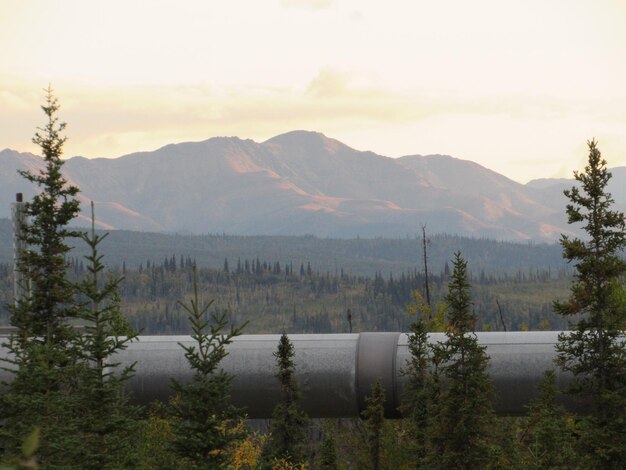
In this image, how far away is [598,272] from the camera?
2727cm

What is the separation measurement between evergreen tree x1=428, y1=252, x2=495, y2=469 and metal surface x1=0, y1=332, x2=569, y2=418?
4269 mm

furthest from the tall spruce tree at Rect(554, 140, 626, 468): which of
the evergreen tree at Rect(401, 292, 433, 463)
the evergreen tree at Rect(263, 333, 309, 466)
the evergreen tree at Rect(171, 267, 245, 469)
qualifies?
the evergreen tree at Rect(171, 267, 245, 469)

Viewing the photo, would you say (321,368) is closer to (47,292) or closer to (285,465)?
(285,465)

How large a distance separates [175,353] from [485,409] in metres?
10.8

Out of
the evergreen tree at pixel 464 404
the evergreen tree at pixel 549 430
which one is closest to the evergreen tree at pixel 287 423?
the evergreen tree at pixel 464 404

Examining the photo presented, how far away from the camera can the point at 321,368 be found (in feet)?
107

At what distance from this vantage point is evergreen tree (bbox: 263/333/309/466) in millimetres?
31625

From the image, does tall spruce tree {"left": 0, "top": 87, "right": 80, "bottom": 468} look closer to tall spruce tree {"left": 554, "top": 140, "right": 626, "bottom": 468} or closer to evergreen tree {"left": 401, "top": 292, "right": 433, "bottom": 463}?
evergreen tree {"left": 401, "top": 292, "right": 433, "bottom": 463}

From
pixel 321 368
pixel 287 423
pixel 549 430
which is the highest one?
pixel 321 368

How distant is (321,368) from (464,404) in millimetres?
6511

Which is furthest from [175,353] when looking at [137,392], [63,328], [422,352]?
[422,352]

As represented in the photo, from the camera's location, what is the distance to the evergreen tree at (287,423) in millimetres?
31625

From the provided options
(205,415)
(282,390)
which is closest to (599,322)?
(282,390)

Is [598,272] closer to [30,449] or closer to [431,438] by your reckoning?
[431,438]
